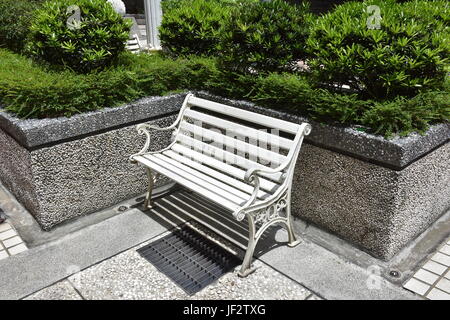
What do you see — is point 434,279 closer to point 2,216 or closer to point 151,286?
point 151,286

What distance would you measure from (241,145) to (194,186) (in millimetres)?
576

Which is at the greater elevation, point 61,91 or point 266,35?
point 266,35

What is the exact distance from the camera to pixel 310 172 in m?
3.65

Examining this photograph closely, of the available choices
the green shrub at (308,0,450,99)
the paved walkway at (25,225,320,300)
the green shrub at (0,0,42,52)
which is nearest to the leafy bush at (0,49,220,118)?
the green shrub at (0,0,42,52)

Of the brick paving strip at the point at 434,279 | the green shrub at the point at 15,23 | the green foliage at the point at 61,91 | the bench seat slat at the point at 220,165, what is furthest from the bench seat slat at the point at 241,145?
the green shrub at the point at 15,23

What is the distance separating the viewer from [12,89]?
3895 mm

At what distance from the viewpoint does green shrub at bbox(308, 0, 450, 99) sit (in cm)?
315

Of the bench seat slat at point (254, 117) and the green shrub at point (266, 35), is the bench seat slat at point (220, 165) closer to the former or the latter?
the bench seat slat at point (254, 117)

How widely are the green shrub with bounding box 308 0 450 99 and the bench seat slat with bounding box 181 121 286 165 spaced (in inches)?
35.6

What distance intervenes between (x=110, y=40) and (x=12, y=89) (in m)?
1.15

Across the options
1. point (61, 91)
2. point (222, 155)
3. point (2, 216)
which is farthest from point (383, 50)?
point (2, 216)

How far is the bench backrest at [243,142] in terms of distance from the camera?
3236 millimetres

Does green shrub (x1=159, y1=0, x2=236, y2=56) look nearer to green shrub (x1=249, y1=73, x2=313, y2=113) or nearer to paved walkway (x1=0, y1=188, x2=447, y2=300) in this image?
green shrub (x1=249, y1=73, x2=313, y2=113)

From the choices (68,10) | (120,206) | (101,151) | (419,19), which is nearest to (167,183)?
(120,206)
